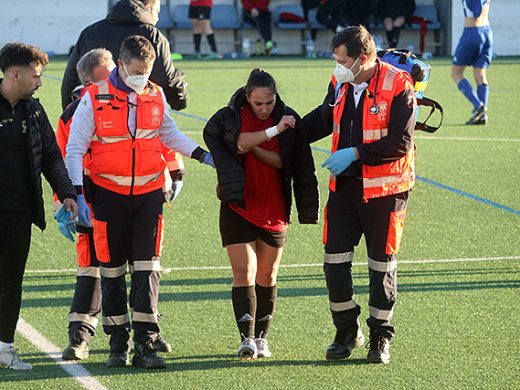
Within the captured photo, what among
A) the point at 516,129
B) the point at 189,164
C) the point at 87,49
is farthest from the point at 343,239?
the point at 516,129

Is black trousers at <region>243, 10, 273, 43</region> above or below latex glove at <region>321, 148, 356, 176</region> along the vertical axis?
below

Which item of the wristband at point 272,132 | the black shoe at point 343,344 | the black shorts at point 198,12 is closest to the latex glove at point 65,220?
the wristband at point 272,132

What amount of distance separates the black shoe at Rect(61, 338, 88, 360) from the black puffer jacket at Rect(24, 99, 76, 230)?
0.76 m

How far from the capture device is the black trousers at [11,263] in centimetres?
619

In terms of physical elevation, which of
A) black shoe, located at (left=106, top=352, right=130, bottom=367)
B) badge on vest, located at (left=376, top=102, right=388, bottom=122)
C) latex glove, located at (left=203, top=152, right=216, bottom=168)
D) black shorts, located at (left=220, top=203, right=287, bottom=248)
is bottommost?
black shoe, located at (left=106, top=352, right=130, bottom=367)

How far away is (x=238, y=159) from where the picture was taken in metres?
6.42

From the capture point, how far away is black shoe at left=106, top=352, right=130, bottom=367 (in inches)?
251

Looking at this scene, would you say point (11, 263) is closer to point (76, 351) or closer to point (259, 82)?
point (76, 351)

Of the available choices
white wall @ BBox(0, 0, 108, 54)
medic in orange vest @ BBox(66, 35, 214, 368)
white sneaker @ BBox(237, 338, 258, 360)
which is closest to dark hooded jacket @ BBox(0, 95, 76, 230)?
medic in orange vest @ BBox(66, 35, 214, 368)

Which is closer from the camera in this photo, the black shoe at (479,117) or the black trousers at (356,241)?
the black trousers at (356,241)

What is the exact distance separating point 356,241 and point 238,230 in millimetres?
675

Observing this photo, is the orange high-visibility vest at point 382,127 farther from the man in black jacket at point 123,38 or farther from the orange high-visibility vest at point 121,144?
the man in black jacket at point 123,38

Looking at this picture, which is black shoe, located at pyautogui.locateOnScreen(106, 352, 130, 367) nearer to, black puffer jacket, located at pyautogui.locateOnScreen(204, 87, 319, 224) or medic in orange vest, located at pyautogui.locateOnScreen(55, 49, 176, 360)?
medic in orange vest, located at pyautogui.locateOnScreen(55, 49, 176, 360)

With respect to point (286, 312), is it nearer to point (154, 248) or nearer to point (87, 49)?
point (154, 248)
